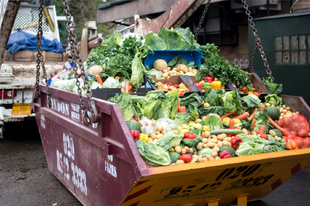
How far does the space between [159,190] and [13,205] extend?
2418mm

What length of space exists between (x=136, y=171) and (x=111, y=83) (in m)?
2.05

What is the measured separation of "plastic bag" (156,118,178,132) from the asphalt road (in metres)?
1.63

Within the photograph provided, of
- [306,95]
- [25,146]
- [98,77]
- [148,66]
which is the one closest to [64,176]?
[98,77]

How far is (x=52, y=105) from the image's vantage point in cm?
478

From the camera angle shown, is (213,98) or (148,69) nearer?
(213,98)

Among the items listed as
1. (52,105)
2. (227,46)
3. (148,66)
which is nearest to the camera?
(52,105)

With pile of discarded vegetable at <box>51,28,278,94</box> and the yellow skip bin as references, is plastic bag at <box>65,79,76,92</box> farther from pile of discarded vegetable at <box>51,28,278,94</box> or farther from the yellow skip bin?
the yellow skip bin

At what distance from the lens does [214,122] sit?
3777 mm

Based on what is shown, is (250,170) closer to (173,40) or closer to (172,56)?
(172,56)

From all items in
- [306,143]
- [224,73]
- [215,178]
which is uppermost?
[224,73]

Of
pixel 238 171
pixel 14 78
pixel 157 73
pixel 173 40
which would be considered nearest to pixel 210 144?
A: pixel 238 171

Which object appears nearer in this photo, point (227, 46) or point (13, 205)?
point (13, 205)

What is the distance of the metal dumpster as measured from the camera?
Result: 2.86 meters

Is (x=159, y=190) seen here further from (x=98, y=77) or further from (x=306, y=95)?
(x=306, y=95)
